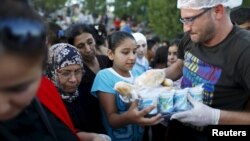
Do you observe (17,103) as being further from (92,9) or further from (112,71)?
(92,9)

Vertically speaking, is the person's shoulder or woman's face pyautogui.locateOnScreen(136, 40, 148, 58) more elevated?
the person's shoulder

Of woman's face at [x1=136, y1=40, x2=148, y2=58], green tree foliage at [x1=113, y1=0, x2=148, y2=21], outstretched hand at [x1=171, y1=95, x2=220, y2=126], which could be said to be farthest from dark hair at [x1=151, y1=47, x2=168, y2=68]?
green tree foliage at [x1=113, y1=0, x2=148, y2=21]

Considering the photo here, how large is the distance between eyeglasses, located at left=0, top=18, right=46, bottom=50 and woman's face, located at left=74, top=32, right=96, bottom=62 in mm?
2319

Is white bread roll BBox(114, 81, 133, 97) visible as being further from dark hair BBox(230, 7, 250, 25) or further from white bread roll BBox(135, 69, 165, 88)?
dark hair BBox(230, 7, 250, 25)

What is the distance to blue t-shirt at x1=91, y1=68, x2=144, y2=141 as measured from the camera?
2.40 metres

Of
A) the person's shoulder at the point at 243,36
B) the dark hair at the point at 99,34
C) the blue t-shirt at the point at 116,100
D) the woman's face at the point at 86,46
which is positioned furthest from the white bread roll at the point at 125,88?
the dark hair at the point at 99,34

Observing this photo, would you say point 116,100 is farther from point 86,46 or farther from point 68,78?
point 86,46

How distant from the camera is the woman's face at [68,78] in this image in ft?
7.41

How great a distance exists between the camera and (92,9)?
77.6ft

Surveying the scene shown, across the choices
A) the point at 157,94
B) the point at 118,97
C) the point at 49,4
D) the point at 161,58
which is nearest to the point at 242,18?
the point at 161,58

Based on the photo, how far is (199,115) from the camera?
2.08 meters

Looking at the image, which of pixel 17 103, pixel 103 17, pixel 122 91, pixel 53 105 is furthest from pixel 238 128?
pixel 103 17

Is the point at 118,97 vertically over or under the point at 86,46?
under

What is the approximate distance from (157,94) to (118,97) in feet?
1.47
